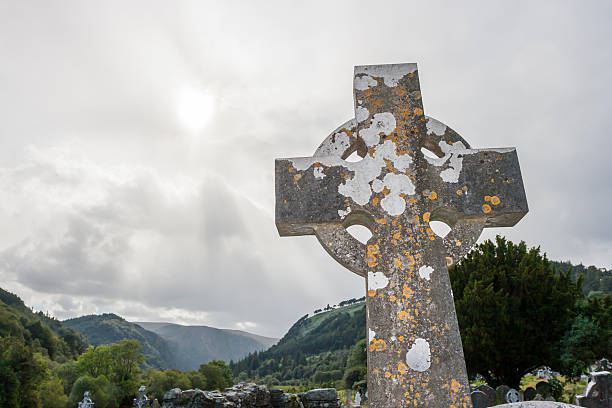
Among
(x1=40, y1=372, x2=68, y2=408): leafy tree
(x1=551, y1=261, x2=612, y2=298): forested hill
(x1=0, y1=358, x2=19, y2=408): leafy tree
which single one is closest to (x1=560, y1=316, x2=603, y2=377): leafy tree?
(x1=0, y1=358, x2=19, y2=408): leafy tree

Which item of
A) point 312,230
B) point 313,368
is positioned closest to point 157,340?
point 313,368

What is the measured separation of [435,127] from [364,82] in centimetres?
73

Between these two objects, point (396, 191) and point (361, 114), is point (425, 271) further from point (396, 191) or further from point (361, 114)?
point (361, 114)

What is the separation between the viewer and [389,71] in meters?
3.51

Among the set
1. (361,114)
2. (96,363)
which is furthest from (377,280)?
(96,363)

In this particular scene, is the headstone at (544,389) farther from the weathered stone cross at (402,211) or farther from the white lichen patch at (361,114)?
the white lichen patch at (361,114)

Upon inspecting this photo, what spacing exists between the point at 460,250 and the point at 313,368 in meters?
74.8

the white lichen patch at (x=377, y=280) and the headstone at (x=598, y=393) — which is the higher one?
the white lichen patch at (x=377, y=280)

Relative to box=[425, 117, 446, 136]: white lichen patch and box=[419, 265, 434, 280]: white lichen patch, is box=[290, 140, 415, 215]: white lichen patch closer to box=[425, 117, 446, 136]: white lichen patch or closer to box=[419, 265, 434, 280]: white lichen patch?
box=[425, 117, 446, 136]: white lichen patch

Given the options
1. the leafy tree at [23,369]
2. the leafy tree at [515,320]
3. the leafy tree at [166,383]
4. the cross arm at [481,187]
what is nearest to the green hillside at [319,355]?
the leafy tree at [166,383]

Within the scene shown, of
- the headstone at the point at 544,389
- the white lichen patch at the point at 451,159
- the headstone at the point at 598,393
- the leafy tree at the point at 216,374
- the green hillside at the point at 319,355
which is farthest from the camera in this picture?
the green hillside at the point at 319,355

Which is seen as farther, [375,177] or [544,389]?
[544,389]

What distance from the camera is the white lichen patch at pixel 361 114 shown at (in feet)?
11.0

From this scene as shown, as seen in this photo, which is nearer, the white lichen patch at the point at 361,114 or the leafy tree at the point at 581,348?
the white lichen patch at the point at 361,114
